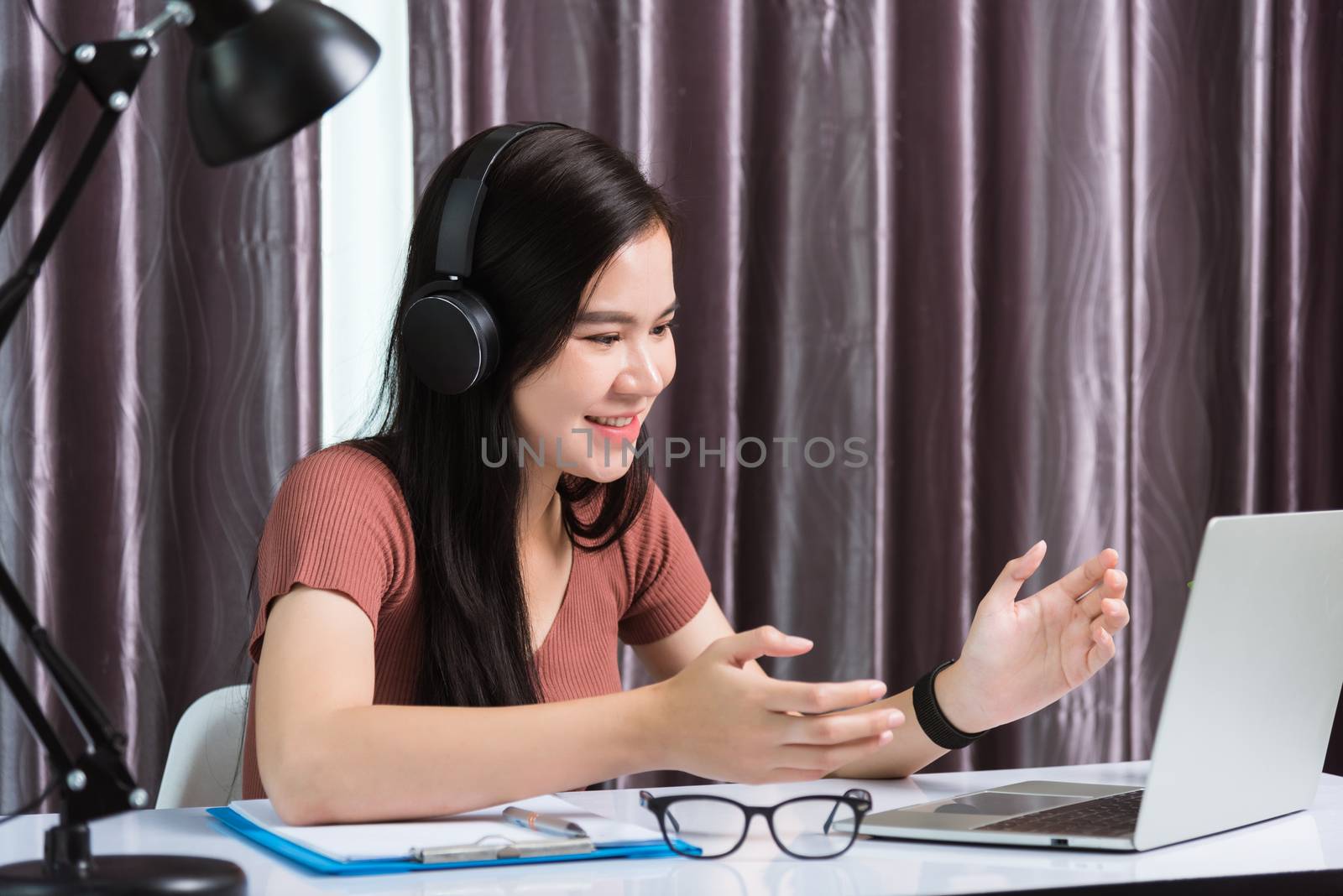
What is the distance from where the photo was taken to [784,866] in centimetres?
80

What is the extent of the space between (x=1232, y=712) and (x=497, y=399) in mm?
648

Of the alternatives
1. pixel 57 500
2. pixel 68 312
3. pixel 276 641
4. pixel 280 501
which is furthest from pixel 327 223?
pixel 276 641

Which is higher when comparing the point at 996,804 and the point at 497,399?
the point at 497,399

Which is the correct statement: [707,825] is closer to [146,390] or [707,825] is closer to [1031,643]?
[1031,643]

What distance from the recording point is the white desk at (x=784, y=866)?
750mm

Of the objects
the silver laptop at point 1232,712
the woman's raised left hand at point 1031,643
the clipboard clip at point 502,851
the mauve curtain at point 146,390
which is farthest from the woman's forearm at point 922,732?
the mauve curtain at point 146,390

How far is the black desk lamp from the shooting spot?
0.70 meters

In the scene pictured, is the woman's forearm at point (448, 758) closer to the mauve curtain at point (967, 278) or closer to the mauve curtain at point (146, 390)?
the mauve curtain at point (146, 390)

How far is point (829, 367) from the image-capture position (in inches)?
72.1

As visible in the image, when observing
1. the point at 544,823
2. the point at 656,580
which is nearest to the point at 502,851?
the point at 544,823

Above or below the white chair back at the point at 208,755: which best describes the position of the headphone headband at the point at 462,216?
above

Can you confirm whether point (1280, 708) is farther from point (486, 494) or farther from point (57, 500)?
point (57, 500)

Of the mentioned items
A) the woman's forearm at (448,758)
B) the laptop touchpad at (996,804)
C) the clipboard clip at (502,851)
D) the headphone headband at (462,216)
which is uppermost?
the headphone headband at (462,216)

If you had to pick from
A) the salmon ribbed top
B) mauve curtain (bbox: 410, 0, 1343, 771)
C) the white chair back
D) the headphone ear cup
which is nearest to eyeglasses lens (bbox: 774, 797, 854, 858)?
the salmon ribbed top
